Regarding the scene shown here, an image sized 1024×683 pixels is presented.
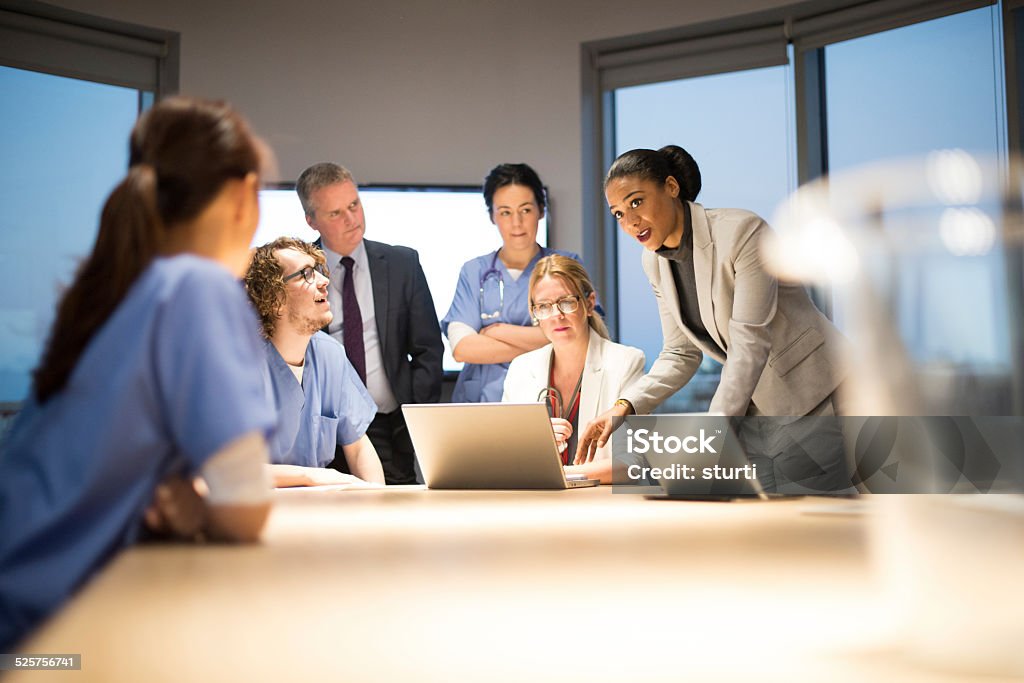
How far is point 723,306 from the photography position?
2266mm

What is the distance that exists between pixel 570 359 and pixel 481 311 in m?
0.95

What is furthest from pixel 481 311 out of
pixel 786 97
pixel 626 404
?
pixel 786 97

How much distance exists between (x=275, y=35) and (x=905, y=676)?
14.4ft

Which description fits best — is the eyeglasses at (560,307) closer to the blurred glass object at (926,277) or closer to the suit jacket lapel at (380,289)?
the suit jacket lapel at (380,289)

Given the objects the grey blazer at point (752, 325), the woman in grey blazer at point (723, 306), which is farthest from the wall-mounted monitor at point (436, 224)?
the grey blazer at point (752, 325)

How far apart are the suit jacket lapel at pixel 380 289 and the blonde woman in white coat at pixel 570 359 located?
0.86 metres

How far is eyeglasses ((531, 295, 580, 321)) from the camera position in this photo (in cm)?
259

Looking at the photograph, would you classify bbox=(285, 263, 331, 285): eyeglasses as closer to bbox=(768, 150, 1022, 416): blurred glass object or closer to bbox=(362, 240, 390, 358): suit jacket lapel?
bbox=(362, 240, 390, 358): suit jacket lapel

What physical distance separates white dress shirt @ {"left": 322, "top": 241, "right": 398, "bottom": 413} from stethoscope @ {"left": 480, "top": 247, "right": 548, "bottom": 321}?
40cm

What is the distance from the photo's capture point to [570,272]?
8.84 ft

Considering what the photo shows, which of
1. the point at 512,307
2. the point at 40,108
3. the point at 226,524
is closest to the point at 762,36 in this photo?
the point at 512,307

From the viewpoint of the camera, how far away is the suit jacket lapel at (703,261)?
2260 millimetres

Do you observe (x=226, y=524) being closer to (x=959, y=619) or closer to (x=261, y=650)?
(x=261, y=650)

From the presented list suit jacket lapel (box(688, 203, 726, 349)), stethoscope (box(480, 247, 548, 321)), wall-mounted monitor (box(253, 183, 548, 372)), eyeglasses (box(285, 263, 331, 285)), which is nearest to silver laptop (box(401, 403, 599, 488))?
suit jacket lapel (box(688, 203, 726, 349))
